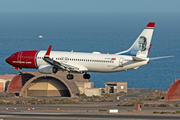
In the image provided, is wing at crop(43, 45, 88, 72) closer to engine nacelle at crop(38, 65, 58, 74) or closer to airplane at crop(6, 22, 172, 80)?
airplane at crop(6, 22, 172, 80)

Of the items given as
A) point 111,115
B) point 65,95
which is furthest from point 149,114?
point 65,95

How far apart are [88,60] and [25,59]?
44.4ft

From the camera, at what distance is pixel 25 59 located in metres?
98.8

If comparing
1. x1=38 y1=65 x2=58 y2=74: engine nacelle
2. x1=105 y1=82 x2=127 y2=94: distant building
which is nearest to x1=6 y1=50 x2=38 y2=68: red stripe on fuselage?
x1=38 y1=65 x2=58 y2=74: engine nacelle

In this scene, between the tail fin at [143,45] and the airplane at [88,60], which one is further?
the tail fin at [143,45]

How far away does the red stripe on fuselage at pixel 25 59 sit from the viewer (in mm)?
97938

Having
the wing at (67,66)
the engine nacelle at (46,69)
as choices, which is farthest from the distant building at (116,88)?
the engine nacelle at (46,69)

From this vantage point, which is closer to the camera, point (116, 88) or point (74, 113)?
point (74, 113)

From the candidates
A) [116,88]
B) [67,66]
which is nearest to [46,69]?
[67,66]

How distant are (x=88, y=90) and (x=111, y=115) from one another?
53.8 metres

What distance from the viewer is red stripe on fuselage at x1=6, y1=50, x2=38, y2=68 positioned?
97.9 m

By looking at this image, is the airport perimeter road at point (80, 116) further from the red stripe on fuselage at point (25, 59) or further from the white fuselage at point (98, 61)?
the red stripe on fuselage at point (25, 59)

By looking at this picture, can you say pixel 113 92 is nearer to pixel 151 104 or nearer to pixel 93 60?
pixel 151 104

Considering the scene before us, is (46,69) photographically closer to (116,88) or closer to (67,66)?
(67,66)
